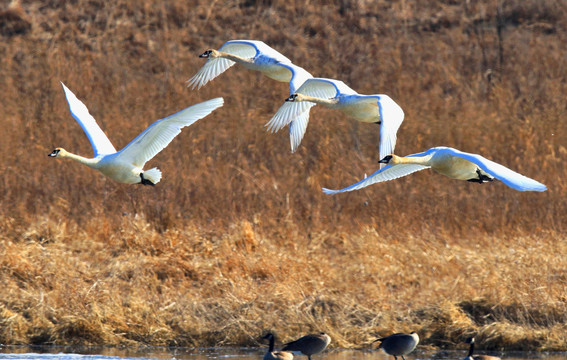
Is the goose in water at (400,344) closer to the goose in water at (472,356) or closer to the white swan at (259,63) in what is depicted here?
the goose in water at (472,356)

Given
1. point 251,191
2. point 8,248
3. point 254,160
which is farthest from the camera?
point 254,160

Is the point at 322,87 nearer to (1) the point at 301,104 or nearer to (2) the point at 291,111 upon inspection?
(1) the point at 301,104

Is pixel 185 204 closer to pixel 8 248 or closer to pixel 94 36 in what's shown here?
pixel 8 248

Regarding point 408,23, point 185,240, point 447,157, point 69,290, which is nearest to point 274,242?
point 185,240

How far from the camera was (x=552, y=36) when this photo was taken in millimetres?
21453

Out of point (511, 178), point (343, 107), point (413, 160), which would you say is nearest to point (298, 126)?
point (343, 107)

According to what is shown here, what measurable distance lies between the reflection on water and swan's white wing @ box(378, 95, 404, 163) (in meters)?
2.17

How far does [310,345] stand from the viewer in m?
9.18

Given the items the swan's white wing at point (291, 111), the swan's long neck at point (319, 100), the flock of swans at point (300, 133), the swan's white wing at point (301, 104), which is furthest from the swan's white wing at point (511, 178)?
the swan's white wing at point (291, 111)

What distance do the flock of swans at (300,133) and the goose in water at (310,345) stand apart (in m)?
1.51

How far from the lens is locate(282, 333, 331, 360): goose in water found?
9164 millimetres

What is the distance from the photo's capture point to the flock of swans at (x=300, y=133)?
8617mm

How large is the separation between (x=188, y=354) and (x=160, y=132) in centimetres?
225

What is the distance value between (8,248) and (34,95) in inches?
299
